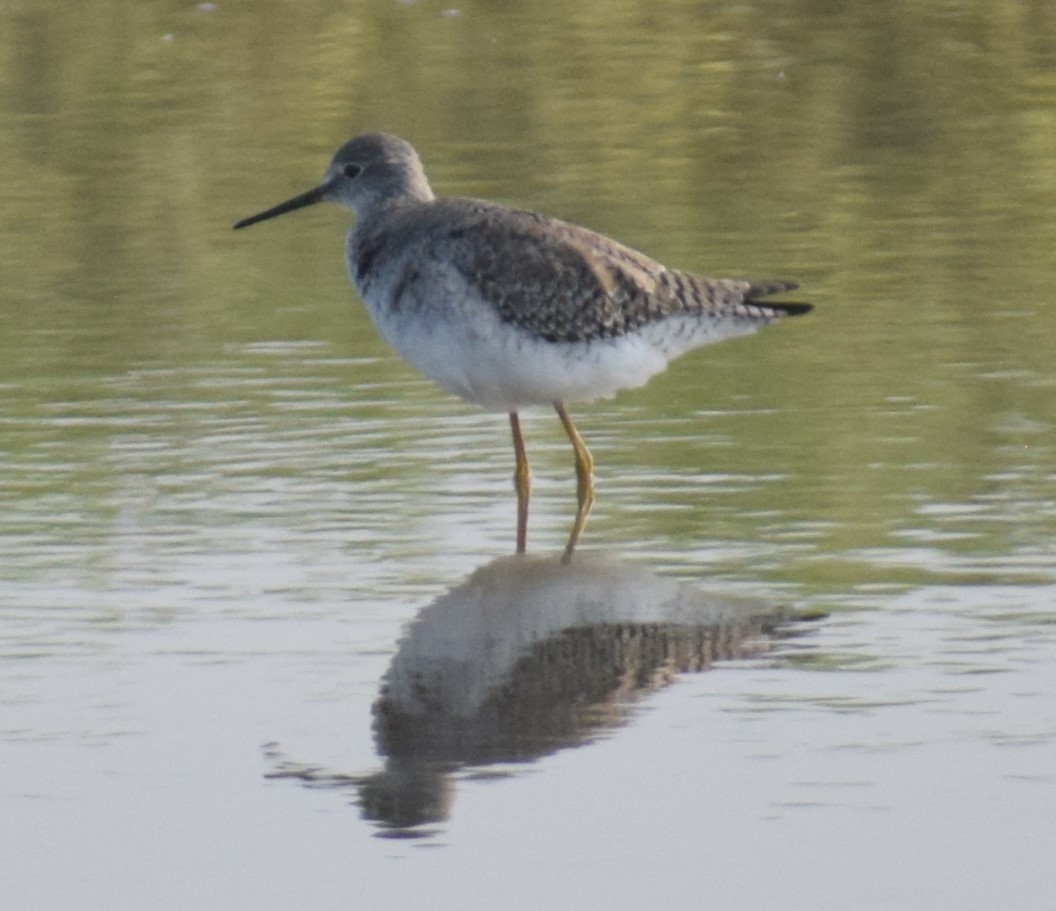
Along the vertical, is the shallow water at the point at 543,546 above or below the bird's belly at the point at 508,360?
below

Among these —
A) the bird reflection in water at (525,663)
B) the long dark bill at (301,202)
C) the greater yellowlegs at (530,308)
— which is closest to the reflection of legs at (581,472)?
the greater yellowlegs at (530,308)

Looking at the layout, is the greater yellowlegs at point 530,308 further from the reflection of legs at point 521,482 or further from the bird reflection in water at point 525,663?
the bird reflection in water at point 525,663

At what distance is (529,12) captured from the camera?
21.5 metres

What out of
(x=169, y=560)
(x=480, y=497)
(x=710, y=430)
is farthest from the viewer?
(x=710, y=430)

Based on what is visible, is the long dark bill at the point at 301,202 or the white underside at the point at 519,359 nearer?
the white underside at the point at 519,359

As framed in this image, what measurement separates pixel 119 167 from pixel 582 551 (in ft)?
27.4

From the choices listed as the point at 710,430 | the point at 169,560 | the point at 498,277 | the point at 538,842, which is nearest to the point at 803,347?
the point at 710,430

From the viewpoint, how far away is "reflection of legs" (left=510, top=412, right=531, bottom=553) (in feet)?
29.4

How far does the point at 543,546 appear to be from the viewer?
8.82 metres

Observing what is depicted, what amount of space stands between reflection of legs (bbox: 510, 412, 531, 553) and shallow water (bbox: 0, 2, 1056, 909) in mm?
77

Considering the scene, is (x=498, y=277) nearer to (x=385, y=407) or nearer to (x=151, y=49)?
(x=385, y=407)

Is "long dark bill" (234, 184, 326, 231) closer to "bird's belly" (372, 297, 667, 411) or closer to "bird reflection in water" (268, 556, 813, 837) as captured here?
"bird's belly" (372, 297, 667, 411)

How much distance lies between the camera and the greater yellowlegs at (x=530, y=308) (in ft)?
31.2

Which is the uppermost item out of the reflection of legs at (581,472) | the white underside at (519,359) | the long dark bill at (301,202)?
the long dark bill at (301,202)
